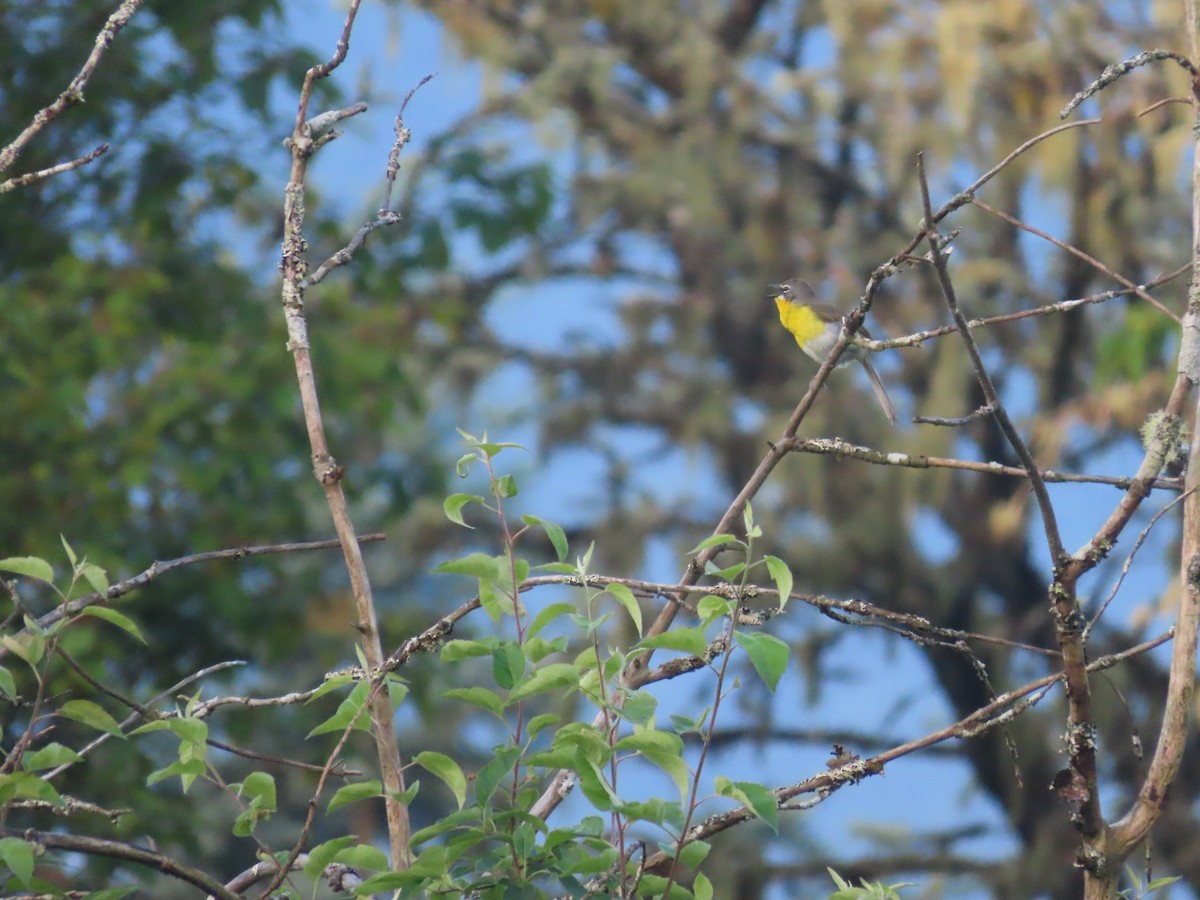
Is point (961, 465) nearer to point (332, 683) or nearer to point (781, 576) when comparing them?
point (781, 576)

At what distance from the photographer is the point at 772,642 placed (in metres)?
1.25

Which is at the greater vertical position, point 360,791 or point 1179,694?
point 1179,694

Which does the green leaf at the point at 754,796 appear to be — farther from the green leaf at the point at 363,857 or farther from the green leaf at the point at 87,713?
the green leaf at the point at 87,713

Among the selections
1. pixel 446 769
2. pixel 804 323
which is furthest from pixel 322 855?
pixel 804 323

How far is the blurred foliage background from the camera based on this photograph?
21.8 feet

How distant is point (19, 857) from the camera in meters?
1.19

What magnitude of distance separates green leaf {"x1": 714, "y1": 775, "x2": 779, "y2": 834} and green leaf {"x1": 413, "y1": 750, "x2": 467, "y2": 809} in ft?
0.87

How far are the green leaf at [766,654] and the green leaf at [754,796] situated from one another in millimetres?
94

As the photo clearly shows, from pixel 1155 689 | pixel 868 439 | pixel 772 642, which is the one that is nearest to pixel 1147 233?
pixel 868 439

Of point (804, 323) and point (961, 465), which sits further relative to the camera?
point (804, 323)

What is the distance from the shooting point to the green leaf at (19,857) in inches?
46.5

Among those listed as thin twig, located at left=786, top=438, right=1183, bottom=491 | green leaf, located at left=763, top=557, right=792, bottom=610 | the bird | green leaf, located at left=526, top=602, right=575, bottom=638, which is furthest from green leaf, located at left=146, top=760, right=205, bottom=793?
the bird

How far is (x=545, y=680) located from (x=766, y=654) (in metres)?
0.20

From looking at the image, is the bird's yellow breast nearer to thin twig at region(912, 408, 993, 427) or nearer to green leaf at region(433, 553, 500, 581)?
thin twig at region(912, 408, 993, 427)
